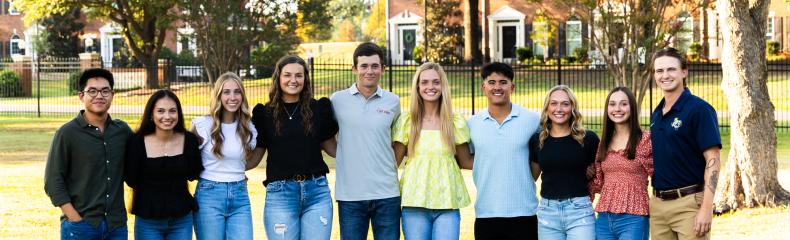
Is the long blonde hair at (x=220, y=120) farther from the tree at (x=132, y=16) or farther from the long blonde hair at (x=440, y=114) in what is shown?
the tree at (x=132, y=16)

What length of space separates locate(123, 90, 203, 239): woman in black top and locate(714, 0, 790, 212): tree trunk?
7469mm

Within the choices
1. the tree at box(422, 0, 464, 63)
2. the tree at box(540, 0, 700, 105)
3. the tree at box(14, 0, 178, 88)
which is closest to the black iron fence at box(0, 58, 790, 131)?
the tree at box(14, 0, 178, 88)

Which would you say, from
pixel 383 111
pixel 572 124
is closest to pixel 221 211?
pixel 383 111

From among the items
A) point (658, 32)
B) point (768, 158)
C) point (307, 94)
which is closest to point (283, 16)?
point (658, 32)

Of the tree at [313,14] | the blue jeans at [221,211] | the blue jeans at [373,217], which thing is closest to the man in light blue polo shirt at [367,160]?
the blue jeans at [373,217]

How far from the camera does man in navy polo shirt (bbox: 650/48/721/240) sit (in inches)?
267

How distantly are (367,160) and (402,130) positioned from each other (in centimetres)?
31

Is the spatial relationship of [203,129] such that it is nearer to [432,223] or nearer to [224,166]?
[224,166]

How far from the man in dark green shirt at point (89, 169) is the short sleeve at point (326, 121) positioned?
4.26ft

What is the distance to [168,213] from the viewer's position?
7219mm

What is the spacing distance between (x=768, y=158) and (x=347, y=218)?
22.8 ft

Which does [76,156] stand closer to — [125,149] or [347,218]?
[125,149]

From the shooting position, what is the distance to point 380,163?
24.6 feet

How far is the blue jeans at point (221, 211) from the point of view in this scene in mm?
7352
